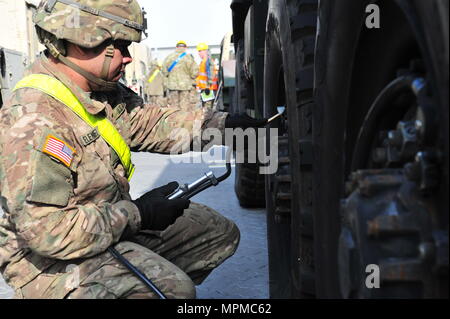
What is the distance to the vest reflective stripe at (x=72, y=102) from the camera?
1.79m

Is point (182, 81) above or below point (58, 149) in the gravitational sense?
above

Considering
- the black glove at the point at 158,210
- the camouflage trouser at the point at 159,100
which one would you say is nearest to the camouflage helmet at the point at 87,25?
the black glove at the point at 158,210

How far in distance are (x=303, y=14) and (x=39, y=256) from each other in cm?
112

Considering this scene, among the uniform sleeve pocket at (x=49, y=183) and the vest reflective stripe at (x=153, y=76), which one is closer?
the uniform sleeve pocket at (x=49, y=183)

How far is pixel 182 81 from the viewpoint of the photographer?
44.5ft

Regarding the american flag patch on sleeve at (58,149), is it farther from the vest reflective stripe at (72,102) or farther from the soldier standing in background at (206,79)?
the soldier standing in background at (206,79)

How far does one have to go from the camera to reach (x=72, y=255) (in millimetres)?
1669

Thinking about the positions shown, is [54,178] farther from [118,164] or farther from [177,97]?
[177,97]

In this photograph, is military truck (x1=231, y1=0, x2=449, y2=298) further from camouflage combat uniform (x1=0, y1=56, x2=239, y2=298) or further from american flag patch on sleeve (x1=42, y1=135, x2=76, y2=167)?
american flag patch on sleeve (x1=42, y1=135, x2=76, y2=167)

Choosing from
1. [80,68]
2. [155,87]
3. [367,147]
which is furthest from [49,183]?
[155,87]

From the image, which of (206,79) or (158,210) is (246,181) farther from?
(206,79)

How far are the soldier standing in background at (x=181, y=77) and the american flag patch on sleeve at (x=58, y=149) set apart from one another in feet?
38.9

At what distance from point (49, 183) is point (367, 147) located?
0.97 meters
